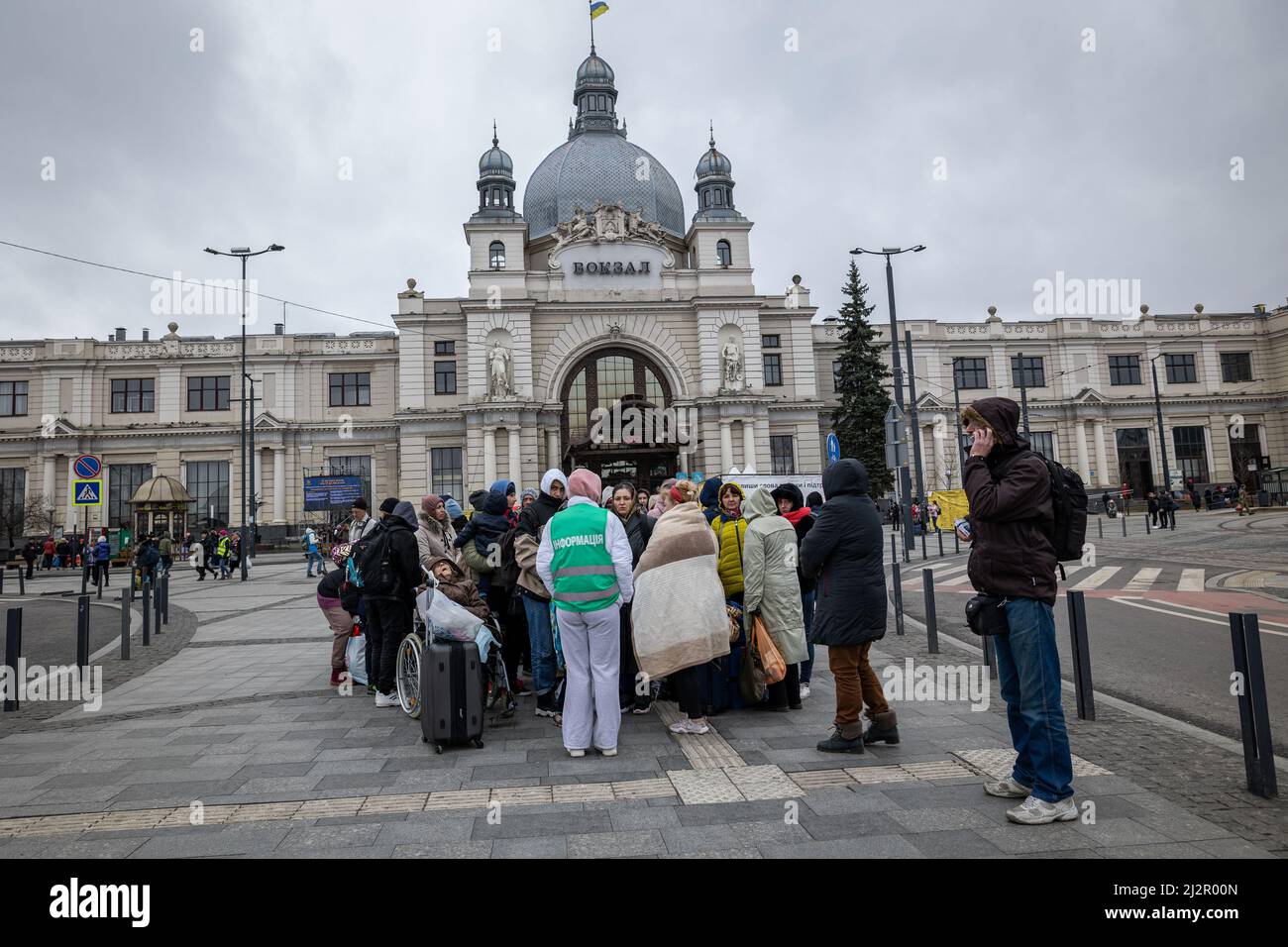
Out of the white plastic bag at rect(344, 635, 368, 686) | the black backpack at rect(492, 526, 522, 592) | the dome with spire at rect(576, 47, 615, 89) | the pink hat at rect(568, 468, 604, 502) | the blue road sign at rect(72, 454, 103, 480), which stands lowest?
the white plastic bag at rect(344, 635, 368, 686)

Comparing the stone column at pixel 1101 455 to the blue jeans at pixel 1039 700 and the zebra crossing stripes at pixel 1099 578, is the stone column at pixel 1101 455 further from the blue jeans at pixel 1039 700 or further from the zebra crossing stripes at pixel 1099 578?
the blue jeans at pixel 1039 700

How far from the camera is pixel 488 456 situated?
39.7m

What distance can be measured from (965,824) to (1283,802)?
183 cm

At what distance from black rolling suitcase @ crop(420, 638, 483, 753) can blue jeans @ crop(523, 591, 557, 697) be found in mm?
833

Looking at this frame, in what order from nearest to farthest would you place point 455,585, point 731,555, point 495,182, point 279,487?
point 455,585
point 731,555
point 279,487
point 495,182

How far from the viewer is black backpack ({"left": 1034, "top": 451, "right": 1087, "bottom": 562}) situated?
13.7 feet

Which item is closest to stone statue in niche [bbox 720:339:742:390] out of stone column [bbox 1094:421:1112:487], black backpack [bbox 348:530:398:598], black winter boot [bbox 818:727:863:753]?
stone column [bbox 1094:421:1112:487]

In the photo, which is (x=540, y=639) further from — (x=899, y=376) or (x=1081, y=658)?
(x=899, y=376)

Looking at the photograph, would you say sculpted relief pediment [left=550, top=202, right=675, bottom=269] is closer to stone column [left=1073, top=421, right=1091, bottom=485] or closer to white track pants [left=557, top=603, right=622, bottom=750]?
stone column [left=1073, top=421, right=1091, bottom=485]

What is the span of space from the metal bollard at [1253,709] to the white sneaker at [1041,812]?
1.19 metres

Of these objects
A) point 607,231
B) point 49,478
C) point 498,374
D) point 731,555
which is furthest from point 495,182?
point 731,555

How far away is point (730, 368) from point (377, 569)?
3627 cm

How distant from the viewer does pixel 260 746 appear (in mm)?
6070

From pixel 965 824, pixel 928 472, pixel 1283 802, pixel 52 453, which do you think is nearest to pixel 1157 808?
pixel 1283 802
